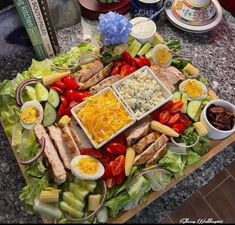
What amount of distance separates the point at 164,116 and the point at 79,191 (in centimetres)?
34

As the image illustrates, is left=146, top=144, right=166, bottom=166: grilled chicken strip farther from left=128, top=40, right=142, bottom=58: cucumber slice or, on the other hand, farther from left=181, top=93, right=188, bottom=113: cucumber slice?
left=128, top=40, right=142, bottom=58: cucumber slice

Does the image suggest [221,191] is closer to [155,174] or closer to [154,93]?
[155,174]

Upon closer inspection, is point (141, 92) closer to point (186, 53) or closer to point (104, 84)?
point (104, 84)

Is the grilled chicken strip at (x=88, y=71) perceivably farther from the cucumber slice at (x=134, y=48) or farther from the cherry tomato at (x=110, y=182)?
the cherry tomato at (x=110, y=182)

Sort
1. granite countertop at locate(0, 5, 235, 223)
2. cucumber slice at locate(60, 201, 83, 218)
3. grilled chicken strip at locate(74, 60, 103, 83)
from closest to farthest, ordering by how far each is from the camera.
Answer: cucumber slice at locate(60, 201, 83, 218)
granite countertop at locate(0, 5, 235, 223)
grilled chicken strip at locate(74, 60, 103, 83)

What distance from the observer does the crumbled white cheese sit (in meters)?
1.13

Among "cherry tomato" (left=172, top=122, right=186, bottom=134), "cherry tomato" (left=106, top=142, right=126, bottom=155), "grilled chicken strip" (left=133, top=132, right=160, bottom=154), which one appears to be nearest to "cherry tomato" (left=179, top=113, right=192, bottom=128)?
"cherry tomato" (left=172, top=122, right=186, bottom=134)

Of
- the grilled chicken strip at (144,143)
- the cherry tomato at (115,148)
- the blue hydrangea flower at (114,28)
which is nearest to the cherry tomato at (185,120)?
the grilled chicken strip at (144,143)

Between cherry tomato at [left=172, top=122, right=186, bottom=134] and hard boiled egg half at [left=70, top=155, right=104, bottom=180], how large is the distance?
0.26 m

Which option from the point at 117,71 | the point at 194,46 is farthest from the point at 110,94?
the point at 194,46

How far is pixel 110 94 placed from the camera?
1153mm

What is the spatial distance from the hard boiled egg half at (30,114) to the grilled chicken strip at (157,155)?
36 centimetres

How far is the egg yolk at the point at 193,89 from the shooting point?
121cm

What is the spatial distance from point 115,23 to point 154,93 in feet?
0.85
